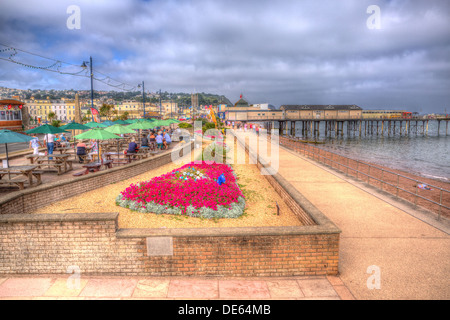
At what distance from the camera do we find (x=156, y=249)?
16.7 feet

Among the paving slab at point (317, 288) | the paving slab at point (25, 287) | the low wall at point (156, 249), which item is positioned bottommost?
the paving slab at point (317, 288)

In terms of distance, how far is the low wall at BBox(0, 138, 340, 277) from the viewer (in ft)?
16.7

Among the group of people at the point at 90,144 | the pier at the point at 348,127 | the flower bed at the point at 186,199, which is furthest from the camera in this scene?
the pier at the point at 348,127

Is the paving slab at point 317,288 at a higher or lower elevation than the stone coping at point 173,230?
lower

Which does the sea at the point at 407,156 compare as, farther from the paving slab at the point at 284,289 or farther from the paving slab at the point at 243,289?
the paving slab at the point at 243,289

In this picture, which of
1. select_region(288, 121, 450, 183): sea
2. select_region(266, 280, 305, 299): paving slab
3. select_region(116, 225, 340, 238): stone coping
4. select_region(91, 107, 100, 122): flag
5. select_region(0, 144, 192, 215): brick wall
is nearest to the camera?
select_region(266, 280, 305, 299): paving slab

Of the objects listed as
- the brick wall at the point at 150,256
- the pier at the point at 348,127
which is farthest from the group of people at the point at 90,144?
the pier at the point at 348,127

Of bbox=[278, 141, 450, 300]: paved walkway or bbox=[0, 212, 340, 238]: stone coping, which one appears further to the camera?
bbox=[0, 212, 340, 238]: stone coping

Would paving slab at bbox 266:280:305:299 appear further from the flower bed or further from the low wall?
the flower bed

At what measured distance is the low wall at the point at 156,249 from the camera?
509 centimetres

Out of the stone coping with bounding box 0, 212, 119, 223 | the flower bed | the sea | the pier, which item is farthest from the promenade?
the pier

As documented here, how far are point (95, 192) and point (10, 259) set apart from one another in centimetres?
479

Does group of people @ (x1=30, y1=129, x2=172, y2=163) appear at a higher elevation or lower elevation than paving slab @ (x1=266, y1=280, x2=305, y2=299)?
higher
